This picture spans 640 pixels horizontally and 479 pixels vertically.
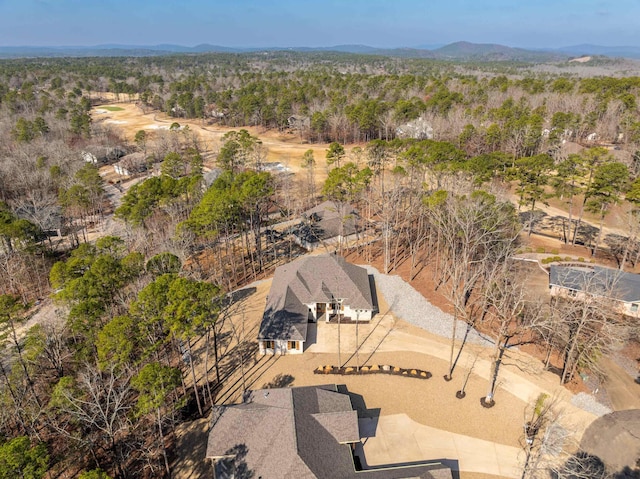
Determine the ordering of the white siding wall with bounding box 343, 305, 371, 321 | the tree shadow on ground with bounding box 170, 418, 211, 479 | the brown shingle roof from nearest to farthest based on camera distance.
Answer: the tree shadow on ground with bounding box 170, 418, 211, 479
the brown shingle roof
the white siding wall with bounding box 343, 305, 371, 321

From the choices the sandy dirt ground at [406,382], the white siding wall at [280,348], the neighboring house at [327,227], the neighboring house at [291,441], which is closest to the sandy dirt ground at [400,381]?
the sandy dirt ground at [406,382]

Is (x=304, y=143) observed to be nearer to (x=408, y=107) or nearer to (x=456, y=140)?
(x=408, y=107)

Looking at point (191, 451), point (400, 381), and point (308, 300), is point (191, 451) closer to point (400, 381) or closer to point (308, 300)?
point (400, 381)

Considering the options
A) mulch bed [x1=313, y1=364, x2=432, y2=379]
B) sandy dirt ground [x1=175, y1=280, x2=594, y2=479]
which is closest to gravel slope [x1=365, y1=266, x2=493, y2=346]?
sandy dirt ground [x1=175, y1=280, x2=594, y2=479]

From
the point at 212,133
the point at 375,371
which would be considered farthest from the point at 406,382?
the point at 212,133

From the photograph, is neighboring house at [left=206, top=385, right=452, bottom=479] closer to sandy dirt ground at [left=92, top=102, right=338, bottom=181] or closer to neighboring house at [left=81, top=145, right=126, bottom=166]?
sandy dirt ground at [left=92, top=102, right=338, bottom=181]
